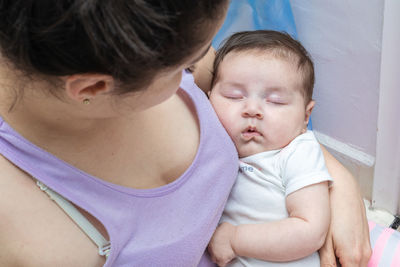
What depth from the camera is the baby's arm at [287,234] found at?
0.86m

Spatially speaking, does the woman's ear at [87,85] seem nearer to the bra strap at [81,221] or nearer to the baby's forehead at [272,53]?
the bra strap at [81,221]

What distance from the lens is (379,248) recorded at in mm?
1017

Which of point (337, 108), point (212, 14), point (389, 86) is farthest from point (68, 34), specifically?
point (337, 108)

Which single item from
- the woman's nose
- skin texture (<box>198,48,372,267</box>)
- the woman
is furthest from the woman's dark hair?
skin texture (<box>198,48,372,267</box>)

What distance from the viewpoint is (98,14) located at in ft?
1.49

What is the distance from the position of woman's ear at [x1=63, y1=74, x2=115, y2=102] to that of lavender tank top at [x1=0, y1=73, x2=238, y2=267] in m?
0.16

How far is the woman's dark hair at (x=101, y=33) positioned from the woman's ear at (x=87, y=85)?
1cm

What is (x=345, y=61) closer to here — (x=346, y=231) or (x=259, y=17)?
(x=259, y=17)

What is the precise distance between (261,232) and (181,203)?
190 mm

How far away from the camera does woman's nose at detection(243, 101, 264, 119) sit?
3.13ft

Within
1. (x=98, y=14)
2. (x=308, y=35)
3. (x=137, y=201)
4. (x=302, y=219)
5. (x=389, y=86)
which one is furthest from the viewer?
(x=308, y=35)

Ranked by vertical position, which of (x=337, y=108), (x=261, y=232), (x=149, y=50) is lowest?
(x=337, y=108)

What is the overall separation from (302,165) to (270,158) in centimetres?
8

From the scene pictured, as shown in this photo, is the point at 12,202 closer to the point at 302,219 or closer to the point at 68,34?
the point at 68,34
